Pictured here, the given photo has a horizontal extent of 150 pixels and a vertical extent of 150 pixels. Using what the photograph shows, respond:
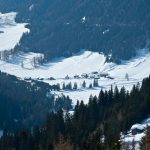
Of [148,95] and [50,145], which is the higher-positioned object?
[148,95]

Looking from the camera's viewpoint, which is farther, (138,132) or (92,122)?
(92,122)

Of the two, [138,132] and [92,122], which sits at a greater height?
[138,132]

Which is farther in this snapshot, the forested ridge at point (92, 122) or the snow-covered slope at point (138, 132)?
the forested ridge at point (92, 122)

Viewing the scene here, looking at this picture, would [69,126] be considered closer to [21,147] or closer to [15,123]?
[21,147]

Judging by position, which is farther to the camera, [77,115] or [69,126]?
[77,115]

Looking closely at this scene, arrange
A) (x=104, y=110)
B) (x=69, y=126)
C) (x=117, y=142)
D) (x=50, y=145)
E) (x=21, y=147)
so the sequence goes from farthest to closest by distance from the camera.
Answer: (x=104, y=110), (x=69, y=126), (x=21, y=147), (x=50, y=145), (x=117, y=142)

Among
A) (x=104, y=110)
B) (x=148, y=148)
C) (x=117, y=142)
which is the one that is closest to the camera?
(x=148, y=148)

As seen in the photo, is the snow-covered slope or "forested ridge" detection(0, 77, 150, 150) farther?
"forested ridge" detection(0, 77, 150, 150)

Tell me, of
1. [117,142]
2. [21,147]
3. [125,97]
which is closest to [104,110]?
[125,97]
